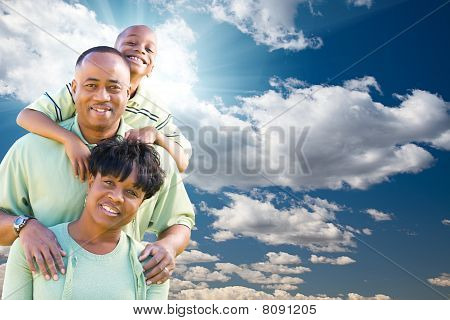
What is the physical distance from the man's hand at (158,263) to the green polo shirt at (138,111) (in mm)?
1007

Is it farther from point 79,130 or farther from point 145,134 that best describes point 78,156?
point 145,134

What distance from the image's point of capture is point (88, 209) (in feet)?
10.0

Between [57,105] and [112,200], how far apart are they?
3.40 feet

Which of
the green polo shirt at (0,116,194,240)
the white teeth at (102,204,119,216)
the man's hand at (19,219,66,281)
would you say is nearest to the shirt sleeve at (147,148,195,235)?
the green polo shirt at (0,116,194,240)

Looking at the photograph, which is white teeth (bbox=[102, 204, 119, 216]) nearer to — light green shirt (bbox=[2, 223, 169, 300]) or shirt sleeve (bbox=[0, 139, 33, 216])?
light green shirt (bbox=[2, 223, 169, 300])

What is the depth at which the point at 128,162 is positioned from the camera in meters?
3.07

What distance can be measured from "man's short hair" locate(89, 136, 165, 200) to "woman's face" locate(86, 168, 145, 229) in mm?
32

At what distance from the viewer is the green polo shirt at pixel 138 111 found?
368 cm

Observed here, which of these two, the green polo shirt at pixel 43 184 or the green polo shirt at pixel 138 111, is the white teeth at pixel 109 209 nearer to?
the green polo shirt at pixel 43 184

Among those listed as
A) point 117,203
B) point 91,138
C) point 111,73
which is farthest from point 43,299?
point 111,73

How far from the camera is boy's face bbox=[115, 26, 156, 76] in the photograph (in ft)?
13.8

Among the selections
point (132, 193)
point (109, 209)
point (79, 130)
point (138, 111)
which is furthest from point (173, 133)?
point (109, 209)

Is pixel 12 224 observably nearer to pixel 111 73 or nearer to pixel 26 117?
pixel 26 117

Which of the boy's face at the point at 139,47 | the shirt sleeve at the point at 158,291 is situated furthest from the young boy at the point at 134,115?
the shirt sleeve at the point at 158,291
